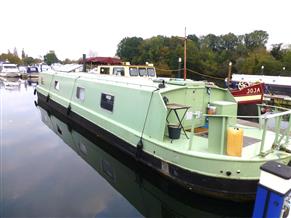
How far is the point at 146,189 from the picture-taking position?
623 cm

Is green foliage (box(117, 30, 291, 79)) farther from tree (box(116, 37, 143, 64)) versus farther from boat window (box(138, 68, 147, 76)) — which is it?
boat window (box(138, 68, 147, 76))

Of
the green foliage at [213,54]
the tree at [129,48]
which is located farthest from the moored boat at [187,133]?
the tree at [129,48]

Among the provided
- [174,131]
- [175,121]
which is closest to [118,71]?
[175,121]

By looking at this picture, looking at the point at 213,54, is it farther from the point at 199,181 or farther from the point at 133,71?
the point at 199,181

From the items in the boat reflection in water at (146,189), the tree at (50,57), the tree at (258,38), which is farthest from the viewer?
the tree at (50,57)

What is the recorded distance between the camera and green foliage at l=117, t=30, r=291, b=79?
1709 inches

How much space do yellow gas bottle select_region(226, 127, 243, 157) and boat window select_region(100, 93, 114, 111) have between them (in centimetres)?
398

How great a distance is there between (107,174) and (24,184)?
1956mm

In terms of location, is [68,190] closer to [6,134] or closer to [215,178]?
[215,178]

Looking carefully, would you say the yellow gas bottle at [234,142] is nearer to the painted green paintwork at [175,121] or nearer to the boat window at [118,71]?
the painted green paintwork at [175,121]

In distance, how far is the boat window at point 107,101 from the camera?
8125mm

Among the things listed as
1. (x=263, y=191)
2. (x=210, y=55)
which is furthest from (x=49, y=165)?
(x=210, y=55)

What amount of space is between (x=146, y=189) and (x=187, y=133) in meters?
1.66

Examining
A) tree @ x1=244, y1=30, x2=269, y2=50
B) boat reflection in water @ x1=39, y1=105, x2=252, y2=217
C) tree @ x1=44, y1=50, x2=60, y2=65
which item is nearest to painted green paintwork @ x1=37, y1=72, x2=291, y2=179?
boat reflection in water @ x1=39, y1=105, x2=252, y2=217
